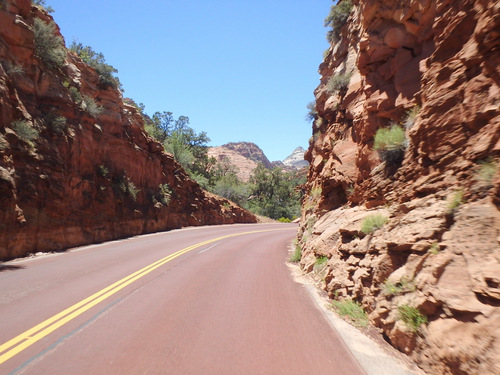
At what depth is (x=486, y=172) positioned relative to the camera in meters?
3.82

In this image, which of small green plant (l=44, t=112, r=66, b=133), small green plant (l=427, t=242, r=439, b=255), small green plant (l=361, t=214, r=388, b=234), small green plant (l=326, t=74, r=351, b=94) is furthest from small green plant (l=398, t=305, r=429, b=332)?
small green plant (l=44, t=112, r=66, b=133)

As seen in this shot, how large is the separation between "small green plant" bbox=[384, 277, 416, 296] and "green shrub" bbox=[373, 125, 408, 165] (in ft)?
10.9

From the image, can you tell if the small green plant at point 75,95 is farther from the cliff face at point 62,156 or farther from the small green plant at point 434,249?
the small green plant at point 434,249

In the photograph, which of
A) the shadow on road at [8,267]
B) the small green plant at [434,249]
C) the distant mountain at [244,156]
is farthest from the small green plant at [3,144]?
the distant mountain at [244,156]

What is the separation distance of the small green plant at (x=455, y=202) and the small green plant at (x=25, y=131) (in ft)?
42.8

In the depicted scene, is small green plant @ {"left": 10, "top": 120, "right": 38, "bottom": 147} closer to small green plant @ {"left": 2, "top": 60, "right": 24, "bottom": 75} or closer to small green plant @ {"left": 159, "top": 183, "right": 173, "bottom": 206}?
small green plant @ {"left": 2, "top": 60, "right": 24, "bottom": 75}

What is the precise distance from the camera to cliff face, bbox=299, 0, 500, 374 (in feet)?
10.4

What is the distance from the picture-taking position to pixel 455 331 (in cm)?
307

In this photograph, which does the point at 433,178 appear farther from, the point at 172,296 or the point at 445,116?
the point at 172,296

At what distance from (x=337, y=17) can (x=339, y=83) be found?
374 cm

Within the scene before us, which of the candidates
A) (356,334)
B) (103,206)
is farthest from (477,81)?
(103,206)

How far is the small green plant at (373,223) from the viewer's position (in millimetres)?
5887

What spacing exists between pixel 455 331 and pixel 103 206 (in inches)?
625

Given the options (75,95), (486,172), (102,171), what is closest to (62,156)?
(102,171)
